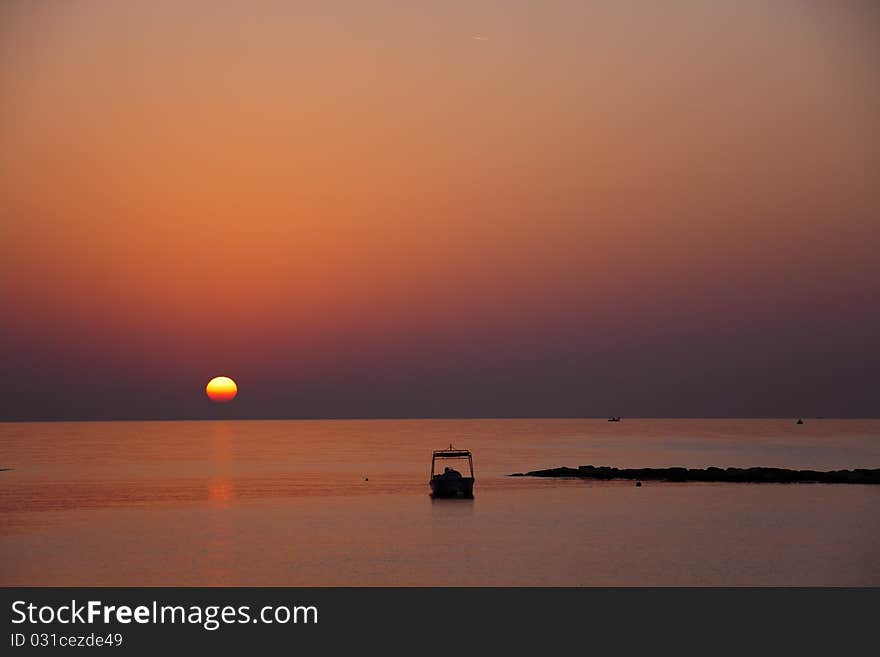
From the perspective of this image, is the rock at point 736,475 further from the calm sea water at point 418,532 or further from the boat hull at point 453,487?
the boat hull at point 453,487

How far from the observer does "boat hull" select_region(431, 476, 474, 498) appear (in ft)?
269

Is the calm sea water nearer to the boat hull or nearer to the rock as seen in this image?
the boat hull

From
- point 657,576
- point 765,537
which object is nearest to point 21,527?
point 657,576

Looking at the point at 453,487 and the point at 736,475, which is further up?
the point at 736,475

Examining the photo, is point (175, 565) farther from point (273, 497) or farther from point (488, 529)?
point (273, 497)

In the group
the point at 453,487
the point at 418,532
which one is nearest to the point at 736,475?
the point at 453,487

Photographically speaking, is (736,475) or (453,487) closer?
(453,487)

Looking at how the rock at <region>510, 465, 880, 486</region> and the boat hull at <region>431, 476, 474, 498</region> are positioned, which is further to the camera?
the rock at <region>510, 465, 880, 486</region>

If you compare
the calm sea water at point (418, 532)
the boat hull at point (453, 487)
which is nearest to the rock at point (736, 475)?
the calm sea water at point (418, 532)

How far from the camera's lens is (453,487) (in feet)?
269

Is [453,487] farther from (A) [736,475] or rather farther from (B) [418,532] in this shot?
(A) [736,475]

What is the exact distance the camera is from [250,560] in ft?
166

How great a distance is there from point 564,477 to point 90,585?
67.1 metres

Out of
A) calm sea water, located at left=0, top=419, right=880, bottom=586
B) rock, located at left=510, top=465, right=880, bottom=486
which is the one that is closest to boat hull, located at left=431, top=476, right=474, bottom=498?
calm sea water, located at left=0, top=419, right=880, bottom=586
